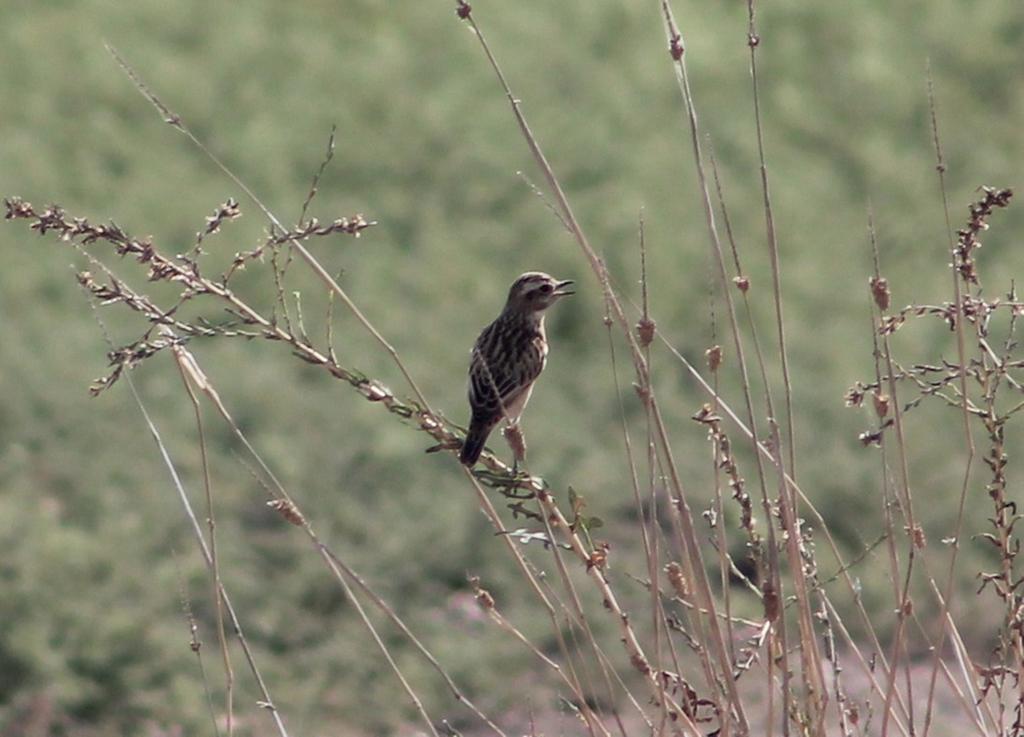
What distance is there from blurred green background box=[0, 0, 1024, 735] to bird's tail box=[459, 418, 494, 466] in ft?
10.7

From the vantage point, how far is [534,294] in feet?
21.6

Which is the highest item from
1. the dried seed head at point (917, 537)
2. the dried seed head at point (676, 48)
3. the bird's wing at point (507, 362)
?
the bird's wing at point (507, 362)

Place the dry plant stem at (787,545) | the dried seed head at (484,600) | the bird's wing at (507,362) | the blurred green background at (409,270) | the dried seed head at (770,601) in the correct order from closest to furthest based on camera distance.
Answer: the dried seed head at (770,601) → the dry plant stem at (787,545) → the dried seed head at (484,600) → the bird's wing at (507,362) → the blurred green background at (409,270)

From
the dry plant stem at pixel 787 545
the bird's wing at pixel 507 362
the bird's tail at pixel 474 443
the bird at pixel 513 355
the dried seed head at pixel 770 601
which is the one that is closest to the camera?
the dried seed head at pixel 770 601

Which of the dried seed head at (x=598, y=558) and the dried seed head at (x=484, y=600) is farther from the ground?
the dried seed head at (x=598, y=558)

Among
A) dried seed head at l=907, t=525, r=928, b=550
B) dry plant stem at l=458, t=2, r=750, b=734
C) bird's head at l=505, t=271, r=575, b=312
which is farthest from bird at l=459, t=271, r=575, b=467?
dried seed head at l=907, t=525, r=928, b=550

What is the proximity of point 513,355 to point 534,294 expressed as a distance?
599 mm

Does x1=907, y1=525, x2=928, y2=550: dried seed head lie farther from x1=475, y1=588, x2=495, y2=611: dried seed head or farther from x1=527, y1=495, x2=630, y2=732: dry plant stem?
x1=475, y1=588, x2=495, y2=611: dried seed head

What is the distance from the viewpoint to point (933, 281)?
13.8 m

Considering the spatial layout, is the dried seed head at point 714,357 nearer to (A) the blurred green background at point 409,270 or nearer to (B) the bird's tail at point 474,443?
(B) the bird's tail at point 474,443

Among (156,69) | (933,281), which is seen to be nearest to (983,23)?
(933,281)

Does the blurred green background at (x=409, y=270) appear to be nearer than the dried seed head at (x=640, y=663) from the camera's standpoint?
No

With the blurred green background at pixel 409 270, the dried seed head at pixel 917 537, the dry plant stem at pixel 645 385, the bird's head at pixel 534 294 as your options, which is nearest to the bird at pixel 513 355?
the bird's head at pixel 534 294

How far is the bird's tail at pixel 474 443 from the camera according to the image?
399 cm
